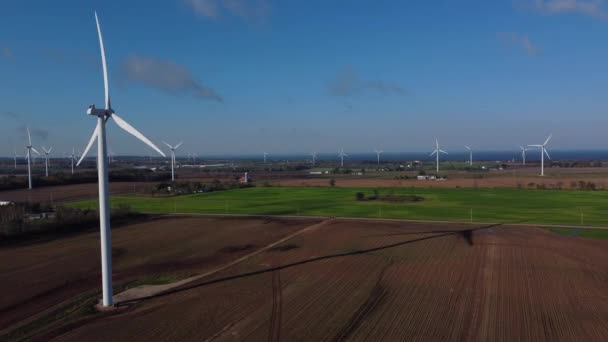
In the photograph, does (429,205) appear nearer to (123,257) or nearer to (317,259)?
(317,259)

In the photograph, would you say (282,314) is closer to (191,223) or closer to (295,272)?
(295,272)

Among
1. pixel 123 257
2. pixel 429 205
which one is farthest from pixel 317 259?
pixel 429 205

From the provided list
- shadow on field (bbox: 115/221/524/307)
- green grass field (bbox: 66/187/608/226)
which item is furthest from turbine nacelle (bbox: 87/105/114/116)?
green grass field (bbox: 66/187/608/226)

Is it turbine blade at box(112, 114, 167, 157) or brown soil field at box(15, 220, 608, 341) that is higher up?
turbine blade at box(112, 114, 167, 157)

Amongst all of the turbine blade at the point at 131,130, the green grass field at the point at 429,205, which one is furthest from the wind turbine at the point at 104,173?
the green grass field at the point at 429,205

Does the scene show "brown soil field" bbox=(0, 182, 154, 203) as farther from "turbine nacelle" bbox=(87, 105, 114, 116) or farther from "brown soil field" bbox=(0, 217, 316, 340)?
"turbine nacelle" bbox=(87, 105, 114, 116)
